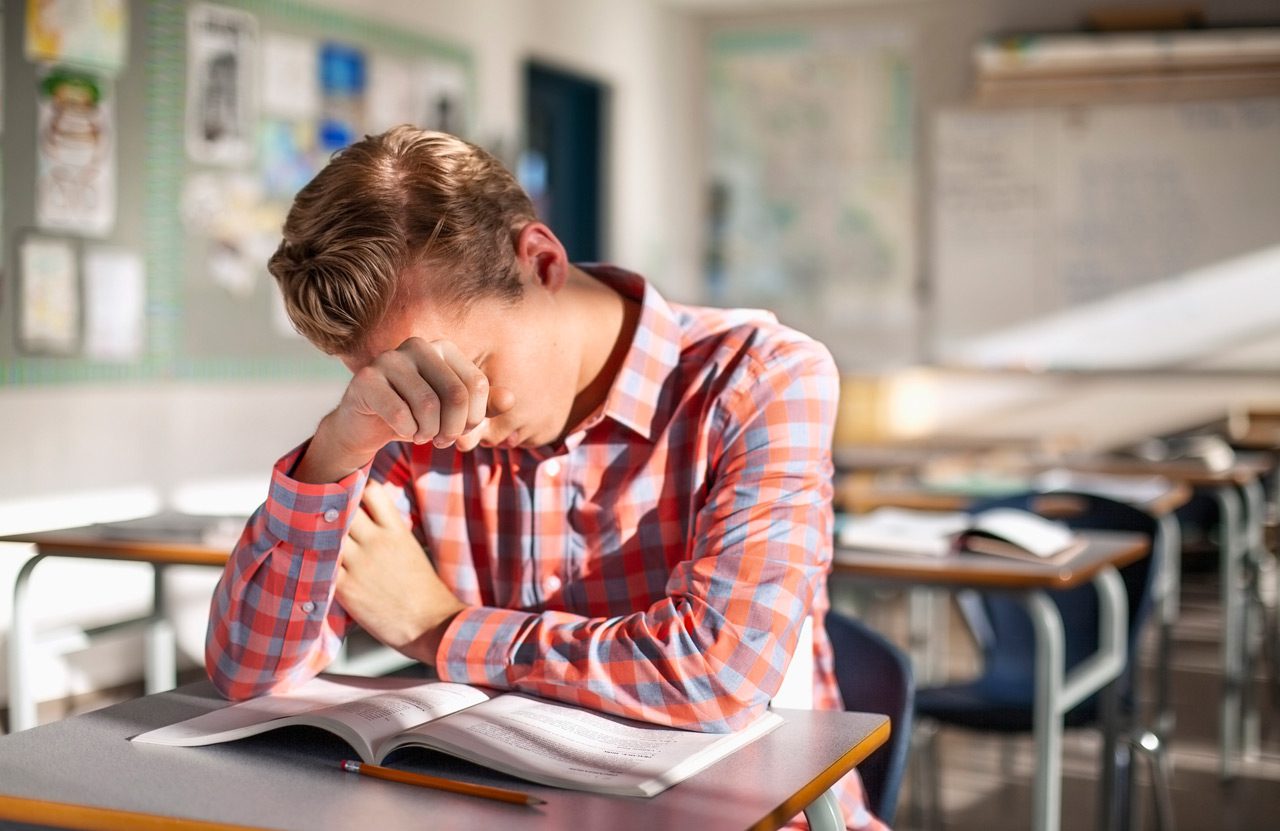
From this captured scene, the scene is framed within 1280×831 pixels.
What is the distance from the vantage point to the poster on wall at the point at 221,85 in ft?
13.8

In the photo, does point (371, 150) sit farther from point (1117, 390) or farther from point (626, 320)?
point (1117, 390)

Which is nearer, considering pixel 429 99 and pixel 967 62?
pixel 429 99

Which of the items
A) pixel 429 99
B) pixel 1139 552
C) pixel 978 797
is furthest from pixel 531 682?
pixel 429 99

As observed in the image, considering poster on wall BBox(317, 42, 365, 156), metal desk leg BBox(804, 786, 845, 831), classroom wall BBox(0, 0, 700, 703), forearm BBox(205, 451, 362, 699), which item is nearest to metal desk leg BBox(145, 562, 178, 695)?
classroom wall BBox(0, 0, 700, 703)

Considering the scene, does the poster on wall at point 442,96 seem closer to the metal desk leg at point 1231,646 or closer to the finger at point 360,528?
the metal desk leg at point 1231,646

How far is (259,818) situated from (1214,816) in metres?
2.86

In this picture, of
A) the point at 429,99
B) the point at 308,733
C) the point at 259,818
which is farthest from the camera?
the point at 429,99

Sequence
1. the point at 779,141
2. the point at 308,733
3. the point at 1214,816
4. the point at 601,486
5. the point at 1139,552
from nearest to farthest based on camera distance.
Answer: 1. the point at 308,733
2. the point at 601,486
3. the point at 1139,552
4. the point at 1214,816
5. the point at 779,141

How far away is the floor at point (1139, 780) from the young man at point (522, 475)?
1702mm

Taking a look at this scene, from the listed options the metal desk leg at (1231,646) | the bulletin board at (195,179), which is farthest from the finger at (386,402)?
the metal desk leg at (1231,646)

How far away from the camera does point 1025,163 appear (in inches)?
268

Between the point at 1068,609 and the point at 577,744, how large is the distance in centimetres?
204

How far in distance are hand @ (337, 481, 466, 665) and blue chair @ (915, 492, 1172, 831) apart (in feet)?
4.69

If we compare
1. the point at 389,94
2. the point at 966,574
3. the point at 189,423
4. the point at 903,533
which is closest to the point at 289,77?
the point at 389,94
